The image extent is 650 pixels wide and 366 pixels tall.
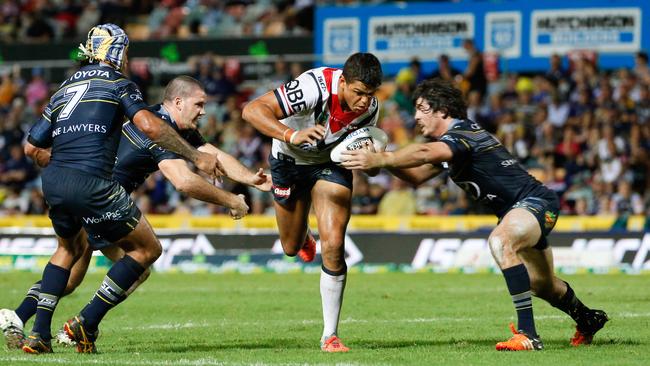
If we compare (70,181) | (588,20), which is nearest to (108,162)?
(70,181)

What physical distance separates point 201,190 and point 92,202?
92 cm

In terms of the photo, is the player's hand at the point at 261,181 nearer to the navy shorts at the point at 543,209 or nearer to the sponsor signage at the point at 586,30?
the navy shorts at the point at 543,209

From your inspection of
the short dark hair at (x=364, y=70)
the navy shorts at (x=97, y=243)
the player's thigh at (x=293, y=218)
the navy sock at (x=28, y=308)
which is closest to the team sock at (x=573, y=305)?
the short dark hair at (x=364, y=70)

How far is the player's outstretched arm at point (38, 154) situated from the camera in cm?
1013

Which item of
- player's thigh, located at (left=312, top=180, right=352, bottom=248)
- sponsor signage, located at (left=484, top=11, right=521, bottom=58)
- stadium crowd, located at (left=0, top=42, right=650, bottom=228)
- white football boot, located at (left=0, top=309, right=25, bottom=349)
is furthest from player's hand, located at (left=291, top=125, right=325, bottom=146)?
sponsor signage, located at (left=484, top=11, right=521, bottom=58)

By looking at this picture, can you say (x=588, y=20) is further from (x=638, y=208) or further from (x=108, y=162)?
(x=108, y=162)

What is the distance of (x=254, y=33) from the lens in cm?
2955

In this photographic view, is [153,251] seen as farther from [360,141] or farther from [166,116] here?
[360,141]

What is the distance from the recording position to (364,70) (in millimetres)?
10109

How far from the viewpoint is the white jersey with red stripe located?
413 inches

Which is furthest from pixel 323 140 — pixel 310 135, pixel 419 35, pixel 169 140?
pixel 419 35

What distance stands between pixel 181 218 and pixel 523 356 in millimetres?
15254

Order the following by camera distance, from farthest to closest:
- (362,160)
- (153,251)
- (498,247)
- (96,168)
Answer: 1. (498,247)
2. (153,251)
3. (96,168)
4. (362,160)

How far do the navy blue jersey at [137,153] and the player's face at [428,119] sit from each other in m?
2.00
